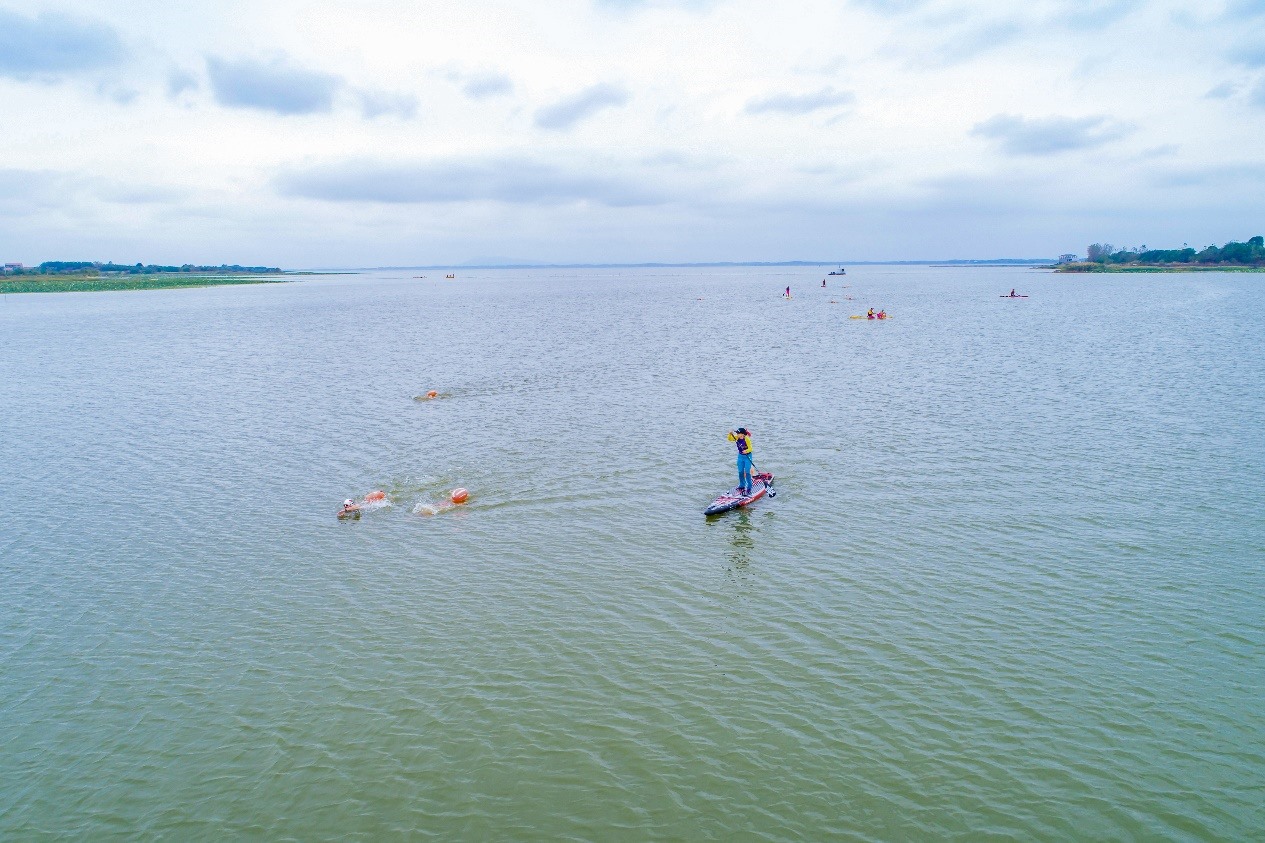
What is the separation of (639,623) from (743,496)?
9.35 m

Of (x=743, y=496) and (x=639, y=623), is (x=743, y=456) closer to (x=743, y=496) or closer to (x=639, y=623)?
(x=743, y=496)

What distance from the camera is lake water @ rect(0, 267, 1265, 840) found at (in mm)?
13773

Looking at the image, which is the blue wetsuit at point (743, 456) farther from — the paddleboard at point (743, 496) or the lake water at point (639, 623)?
the lake water at point (639, 623)

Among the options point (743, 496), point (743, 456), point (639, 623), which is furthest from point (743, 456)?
point (639, 623)

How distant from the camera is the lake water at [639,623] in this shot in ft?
45.2

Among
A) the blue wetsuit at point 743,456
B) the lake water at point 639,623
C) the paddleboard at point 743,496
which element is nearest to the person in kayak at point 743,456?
the blue wetsuit at point 743,456

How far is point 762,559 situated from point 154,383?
51.0 m

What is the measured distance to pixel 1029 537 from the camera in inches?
944

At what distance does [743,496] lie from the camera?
1094 inches

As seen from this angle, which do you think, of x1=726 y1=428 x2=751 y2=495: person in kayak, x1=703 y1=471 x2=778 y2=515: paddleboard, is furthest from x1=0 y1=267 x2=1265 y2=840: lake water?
x1=726 y1=428 x2=751 y2=495: person in kayak

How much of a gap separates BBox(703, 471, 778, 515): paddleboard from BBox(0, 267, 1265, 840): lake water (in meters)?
0.53

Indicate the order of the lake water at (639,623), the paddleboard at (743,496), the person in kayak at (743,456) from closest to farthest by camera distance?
the lake water at (639,623) < the paddleboard at (743,496) < the person in kayak at (743,456)

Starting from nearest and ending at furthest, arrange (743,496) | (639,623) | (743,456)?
(639,623), (743,496), (743,456)

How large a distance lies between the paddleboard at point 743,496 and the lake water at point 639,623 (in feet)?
1.73
